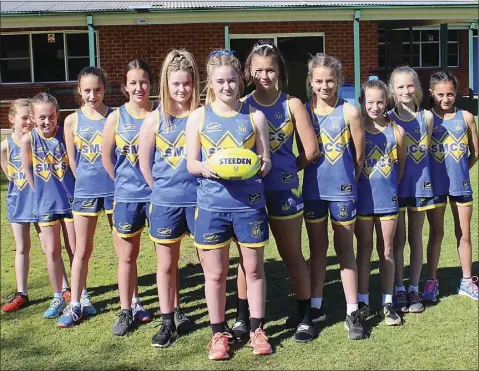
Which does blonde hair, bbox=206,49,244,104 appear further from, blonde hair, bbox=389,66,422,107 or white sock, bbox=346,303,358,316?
white sock, bbox=346,303,358,316

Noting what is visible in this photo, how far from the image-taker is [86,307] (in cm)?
549

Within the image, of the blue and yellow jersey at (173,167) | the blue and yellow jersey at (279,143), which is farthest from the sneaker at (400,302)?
the blue and yellow jersey at (173,167)

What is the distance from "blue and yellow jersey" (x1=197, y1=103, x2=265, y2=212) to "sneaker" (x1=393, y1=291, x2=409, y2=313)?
5.28 feet

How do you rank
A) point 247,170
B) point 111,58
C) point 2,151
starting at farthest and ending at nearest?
point 111,58, point 2,151, point 247,170

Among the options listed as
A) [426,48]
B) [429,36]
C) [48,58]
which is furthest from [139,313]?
[429,36]

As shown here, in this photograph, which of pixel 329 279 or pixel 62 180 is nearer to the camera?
pixel 62 180

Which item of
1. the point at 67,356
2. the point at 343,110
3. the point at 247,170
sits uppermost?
the point at 343,110

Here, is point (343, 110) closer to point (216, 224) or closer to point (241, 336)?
point (216, 224)

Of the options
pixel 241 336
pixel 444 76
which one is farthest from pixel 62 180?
pixel 444 76

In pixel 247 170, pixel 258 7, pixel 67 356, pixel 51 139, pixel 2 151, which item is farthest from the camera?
pixel 258 7

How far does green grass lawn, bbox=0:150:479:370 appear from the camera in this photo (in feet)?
14.3

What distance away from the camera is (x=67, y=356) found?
4.61 meters

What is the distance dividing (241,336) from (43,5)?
14175mm

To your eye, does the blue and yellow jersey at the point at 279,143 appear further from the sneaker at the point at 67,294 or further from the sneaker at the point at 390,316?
the sneaker at the point at 67,294
